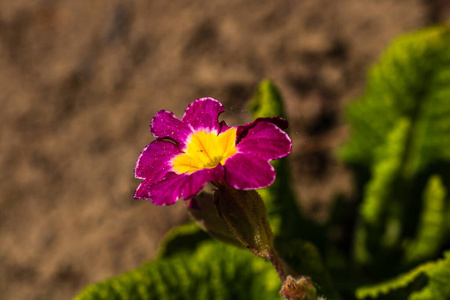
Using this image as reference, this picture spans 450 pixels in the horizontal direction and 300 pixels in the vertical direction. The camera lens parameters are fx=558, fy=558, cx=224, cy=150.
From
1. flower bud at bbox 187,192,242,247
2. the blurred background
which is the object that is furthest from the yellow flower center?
the blurred background

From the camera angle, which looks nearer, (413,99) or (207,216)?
(207,216)

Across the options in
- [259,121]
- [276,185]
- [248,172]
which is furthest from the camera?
[276,185]

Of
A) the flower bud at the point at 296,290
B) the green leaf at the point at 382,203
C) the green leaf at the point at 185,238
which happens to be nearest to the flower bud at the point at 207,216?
the flower bud at the point at 296,290

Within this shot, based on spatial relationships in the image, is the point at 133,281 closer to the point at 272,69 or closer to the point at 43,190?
the point at 43,190

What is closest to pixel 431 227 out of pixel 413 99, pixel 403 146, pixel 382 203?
pixel 382 203

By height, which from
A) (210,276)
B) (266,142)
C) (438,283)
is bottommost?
(438,283)

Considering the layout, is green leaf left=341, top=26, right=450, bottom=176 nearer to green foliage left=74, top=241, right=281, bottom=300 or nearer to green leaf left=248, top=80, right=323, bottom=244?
green leaf left=248, top=80, right=323, bottom=244

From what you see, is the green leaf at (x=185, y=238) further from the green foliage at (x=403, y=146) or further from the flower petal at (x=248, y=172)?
the flower petal at (x=248, y=172)

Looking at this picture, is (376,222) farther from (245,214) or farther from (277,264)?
(245,214)
